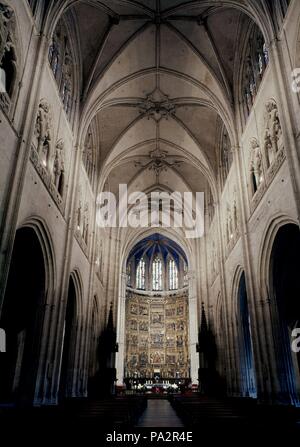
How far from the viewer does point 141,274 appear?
44.4 metres

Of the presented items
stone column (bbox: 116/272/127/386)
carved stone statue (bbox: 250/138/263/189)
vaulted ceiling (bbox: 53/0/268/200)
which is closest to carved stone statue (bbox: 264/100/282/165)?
carved stone statue (bbox: 250/138/263/189)

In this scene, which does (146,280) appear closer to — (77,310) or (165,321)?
(165,321)

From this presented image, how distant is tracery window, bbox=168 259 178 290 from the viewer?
43906mm

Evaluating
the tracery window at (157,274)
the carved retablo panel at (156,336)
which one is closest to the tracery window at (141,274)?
the tracery window at (157,274)

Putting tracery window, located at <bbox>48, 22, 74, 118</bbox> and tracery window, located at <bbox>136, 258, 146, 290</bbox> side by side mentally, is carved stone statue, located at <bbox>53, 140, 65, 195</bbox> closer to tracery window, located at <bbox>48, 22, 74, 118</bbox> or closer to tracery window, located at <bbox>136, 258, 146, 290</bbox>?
tracery window, located at <bbox>48, 22, 74, 118</bbox>

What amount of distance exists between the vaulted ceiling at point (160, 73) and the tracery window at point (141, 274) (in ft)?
74.7

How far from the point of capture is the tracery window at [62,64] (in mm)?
14029

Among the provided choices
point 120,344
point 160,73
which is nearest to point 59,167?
point 160,73

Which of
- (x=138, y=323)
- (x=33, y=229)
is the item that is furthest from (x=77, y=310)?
(x=138, y=323)

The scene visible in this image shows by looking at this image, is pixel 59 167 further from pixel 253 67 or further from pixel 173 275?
pixel 173 275

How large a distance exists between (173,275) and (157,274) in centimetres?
213

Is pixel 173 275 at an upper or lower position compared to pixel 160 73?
lower

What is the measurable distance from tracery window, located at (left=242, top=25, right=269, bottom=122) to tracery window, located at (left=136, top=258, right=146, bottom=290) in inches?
1220

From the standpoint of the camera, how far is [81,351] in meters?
17.4
